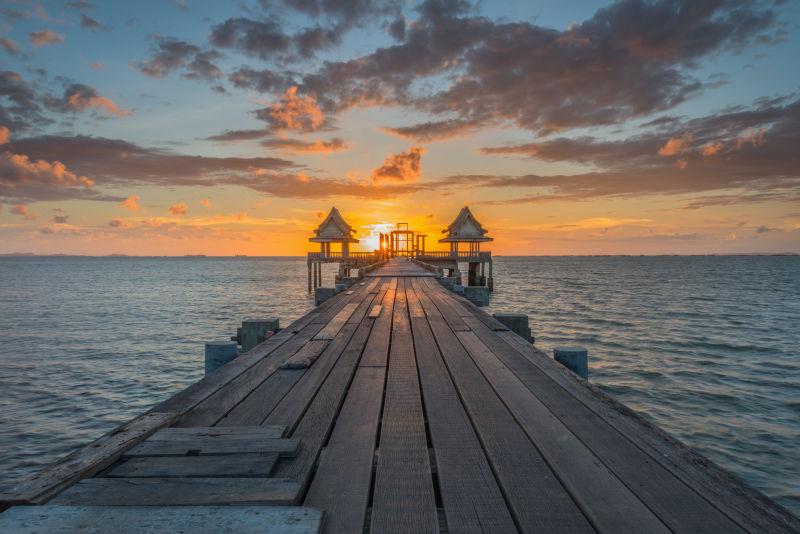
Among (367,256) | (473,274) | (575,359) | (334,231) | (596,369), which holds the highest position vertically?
(334,231)

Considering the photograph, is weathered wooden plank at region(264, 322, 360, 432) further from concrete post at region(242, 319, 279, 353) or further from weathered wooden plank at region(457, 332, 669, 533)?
concrete post at region(242, 319, 279, 353)

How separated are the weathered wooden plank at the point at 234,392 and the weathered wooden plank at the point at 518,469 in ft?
5.79

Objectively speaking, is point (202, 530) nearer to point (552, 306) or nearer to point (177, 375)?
point (177, 375)

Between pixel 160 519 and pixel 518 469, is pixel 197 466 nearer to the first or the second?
pixel 160 519

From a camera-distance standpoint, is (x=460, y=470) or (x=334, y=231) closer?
(x=460, y=470)

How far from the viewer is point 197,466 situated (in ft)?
8.05

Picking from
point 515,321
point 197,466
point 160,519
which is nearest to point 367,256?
point 515,321

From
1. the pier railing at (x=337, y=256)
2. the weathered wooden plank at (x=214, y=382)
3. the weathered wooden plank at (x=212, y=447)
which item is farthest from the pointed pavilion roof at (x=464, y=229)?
the weathered wooden plank at (x=212, y=447)

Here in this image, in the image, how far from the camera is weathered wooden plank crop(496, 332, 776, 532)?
206 centimetres

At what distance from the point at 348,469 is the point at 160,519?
88 cm

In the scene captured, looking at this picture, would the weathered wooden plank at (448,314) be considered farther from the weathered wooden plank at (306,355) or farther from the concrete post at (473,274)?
the concrete post at (473,274)

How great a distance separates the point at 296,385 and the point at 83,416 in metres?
10.4

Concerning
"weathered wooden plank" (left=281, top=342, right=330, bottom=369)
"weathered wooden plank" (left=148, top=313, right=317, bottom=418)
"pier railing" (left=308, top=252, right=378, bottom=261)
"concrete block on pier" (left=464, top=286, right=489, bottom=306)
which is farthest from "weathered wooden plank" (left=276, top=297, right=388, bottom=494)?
"pier railing" (left=308, top=252, right=378, bottom=261)

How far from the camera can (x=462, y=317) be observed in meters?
8.54
